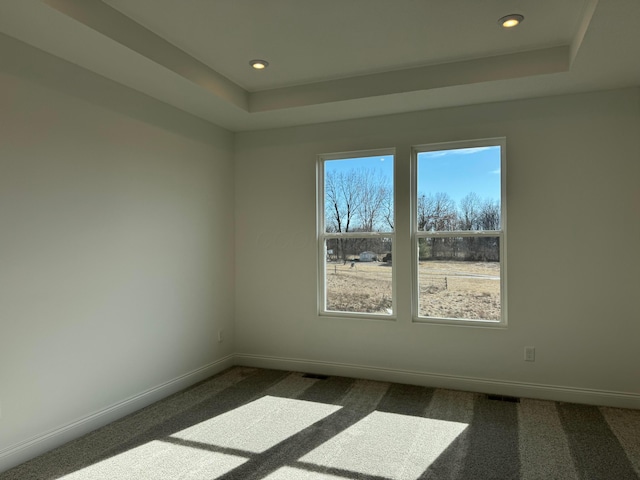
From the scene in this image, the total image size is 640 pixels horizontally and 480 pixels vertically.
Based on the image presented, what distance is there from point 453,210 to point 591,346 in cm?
155

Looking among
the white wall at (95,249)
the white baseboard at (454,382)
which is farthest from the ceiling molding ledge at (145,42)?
the white baseboard at (454,382)

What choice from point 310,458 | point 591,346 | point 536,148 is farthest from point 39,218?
point 591,346

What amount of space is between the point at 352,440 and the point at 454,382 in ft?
4.42

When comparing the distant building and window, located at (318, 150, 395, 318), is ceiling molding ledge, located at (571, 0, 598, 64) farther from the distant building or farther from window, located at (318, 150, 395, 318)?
the distant building

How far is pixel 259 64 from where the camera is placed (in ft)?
10.4

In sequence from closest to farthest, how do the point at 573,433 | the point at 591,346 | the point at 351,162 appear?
the point at 573,433 → the point at 591,346 → the point at 351,162

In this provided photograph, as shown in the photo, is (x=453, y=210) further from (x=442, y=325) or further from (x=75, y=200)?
(x=75, y=200)

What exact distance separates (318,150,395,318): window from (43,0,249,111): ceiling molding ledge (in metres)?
1.27

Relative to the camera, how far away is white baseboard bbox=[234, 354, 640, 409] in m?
3.26

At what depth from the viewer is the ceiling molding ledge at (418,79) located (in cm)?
294

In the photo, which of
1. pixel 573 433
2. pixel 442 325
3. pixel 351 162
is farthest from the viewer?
pixel 351 162

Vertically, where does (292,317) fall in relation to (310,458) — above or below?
above

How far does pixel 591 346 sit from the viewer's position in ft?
10.8

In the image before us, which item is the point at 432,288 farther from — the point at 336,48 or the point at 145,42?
the point at 145,42
